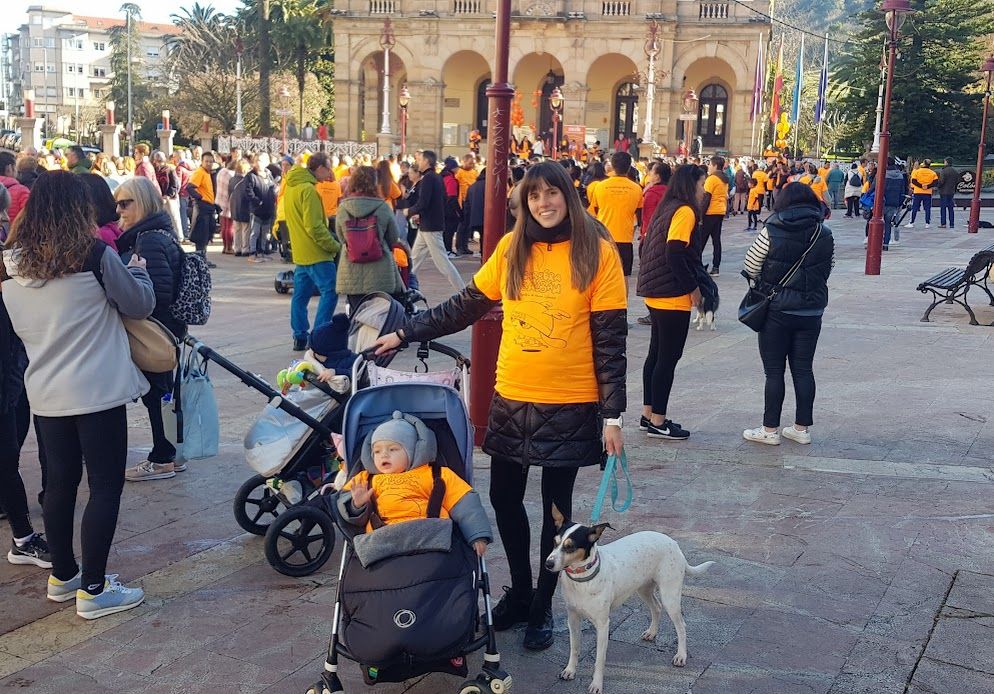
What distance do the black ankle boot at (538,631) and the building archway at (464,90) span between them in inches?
1980

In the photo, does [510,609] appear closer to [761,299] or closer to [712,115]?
[761,299]

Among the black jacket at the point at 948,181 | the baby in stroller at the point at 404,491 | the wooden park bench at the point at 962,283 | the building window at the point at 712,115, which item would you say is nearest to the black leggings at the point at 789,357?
the baby in stroller at the point at 404,491

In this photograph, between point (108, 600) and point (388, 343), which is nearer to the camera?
point (388, 343)

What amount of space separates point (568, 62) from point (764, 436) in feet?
147

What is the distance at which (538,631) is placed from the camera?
14.2 ft

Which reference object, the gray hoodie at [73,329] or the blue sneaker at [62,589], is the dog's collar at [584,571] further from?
the blue sneaker at [62,589]

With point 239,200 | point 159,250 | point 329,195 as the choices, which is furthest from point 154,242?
point 239,200

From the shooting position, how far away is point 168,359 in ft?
15.9

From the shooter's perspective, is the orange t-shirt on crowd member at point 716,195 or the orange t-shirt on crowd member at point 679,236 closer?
the orange t-shirt on crowd member at point 679,236

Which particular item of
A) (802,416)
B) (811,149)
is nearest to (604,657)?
A: (802,416)

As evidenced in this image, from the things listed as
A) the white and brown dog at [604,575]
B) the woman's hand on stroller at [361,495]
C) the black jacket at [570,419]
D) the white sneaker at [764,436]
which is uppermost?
the black jacket at [570,419]

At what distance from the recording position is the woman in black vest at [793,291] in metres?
7.17

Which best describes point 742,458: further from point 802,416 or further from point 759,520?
point 759,520

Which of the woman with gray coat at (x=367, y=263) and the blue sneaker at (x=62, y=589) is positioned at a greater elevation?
the woman with gray coat at (x=367, y=263)
